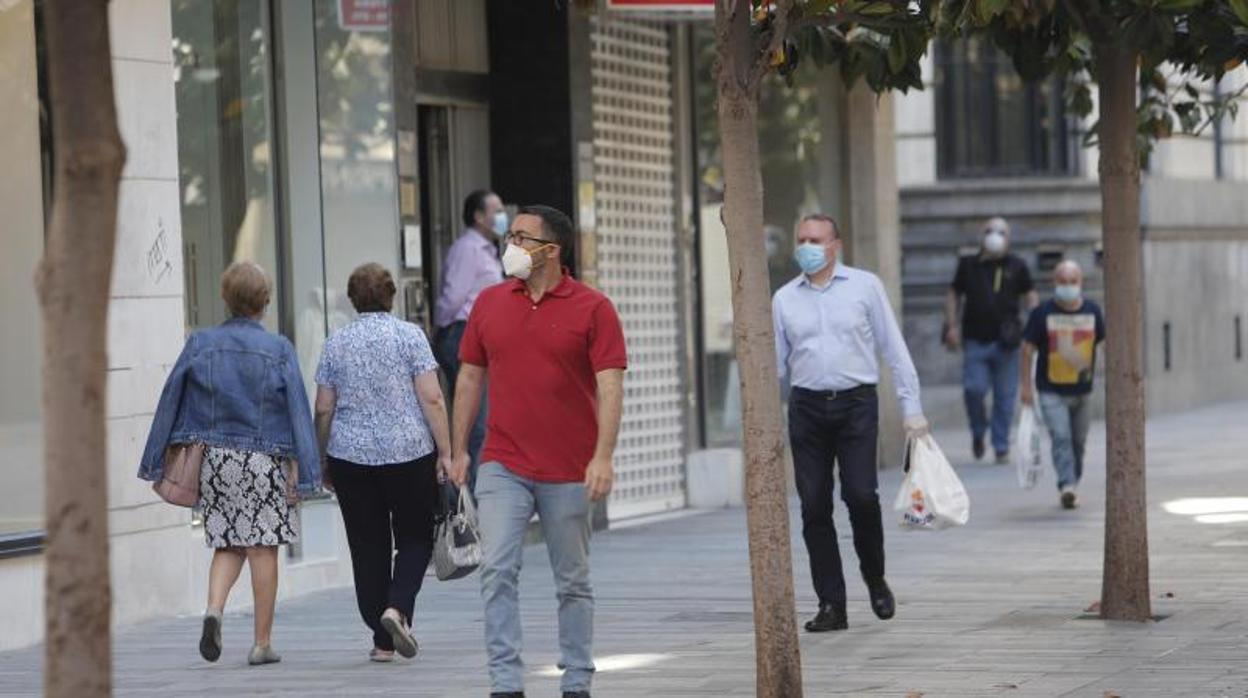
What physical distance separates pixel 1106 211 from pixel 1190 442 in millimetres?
12603

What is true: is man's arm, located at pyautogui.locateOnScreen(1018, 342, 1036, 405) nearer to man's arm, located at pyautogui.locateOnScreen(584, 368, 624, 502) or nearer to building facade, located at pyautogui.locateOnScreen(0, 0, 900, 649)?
building facade, located at pyautogui.locateOnScreen(0, 0, 900, 649)

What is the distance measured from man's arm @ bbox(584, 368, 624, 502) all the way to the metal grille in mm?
8146

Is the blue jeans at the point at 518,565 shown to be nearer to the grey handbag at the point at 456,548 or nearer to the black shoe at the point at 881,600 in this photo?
the grey handbag at the point at 456,548

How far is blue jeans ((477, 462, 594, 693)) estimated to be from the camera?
8672mm

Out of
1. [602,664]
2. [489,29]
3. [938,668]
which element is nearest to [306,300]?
[489,29]

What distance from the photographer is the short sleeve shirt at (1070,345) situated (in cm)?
1703

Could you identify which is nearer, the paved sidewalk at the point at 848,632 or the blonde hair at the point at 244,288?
the paved sidewalk at the point at 848,632

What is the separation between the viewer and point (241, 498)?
34.2 ft

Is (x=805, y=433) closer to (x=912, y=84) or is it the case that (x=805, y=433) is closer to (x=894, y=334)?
(x=894, y=334)

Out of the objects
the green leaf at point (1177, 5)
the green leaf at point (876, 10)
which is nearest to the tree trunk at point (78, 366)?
the green leaf at point (876, 10)

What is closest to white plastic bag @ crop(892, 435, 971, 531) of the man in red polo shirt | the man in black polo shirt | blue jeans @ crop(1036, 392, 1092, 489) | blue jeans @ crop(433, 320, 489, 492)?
the man in red polo shirt

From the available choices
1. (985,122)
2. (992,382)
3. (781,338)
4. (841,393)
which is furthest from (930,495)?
(985,122)

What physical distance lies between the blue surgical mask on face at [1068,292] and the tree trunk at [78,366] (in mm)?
12650

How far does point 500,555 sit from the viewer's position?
28.5ft
